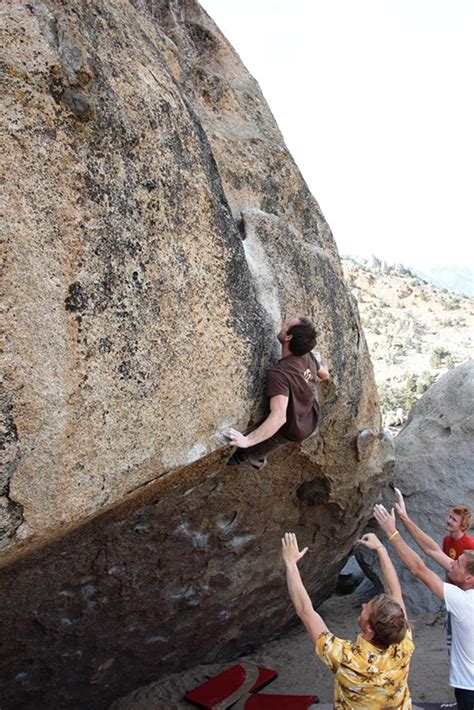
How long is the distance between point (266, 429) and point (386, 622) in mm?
983

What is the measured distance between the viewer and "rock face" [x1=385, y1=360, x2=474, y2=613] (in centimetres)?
566

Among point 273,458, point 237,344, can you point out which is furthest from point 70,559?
point 237,344

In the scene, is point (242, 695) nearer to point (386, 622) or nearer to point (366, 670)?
point (366, 670)

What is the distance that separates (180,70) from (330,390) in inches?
81.1

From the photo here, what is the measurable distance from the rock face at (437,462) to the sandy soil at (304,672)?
41 cm

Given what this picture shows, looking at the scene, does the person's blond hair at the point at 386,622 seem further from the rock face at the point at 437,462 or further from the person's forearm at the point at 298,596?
the rock face at the point at 437,462

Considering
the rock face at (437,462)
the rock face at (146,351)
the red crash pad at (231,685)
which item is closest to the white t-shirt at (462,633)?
the rock face at (146,351)

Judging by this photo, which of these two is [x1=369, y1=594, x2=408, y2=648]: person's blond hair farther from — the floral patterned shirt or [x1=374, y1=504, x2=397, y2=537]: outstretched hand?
[x1=374, y1=504, x2=397, y2=537]: outstretched hand

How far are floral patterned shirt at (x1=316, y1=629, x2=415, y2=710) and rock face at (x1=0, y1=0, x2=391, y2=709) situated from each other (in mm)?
977

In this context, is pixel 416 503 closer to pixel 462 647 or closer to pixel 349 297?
pixel 349 297

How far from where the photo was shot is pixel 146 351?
9.16 feet

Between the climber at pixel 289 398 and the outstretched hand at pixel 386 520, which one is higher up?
the climber at pixel 289 398

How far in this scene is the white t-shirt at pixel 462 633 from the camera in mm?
3018

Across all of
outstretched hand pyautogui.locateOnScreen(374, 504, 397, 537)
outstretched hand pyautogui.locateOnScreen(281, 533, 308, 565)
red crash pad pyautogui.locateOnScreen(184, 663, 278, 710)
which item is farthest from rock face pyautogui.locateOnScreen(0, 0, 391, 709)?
outstretched hand pyautogui.locateOnScreen(374, 504, 397, 537)
